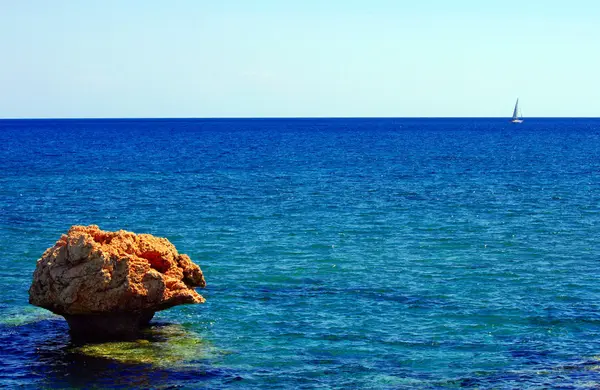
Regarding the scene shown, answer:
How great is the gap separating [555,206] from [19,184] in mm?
51570

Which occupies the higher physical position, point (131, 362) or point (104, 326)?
point (104, 326)

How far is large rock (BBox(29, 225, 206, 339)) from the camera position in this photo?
28453 millimetres

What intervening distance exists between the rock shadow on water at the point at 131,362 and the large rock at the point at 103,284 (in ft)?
2.80

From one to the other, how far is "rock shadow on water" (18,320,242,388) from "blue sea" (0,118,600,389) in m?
0.09

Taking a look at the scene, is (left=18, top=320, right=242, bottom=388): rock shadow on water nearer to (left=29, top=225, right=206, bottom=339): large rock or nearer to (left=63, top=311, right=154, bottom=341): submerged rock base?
(left=63, top=311, right=154, bottom=341): submerged rock base

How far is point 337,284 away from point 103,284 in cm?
1394

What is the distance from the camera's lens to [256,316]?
33.4 metres

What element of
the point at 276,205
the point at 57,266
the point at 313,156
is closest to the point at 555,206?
the point at 276,205

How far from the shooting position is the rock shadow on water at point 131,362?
25.5m

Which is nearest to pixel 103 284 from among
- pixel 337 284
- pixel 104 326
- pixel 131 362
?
pixel 104 326

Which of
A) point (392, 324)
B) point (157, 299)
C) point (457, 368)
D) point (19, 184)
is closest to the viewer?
point (457, 368)

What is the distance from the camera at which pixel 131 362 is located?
88.8 ft

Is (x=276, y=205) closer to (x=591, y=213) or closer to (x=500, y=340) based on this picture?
(x=591, y=213)

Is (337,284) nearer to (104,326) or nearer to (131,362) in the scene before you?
(104,326)
